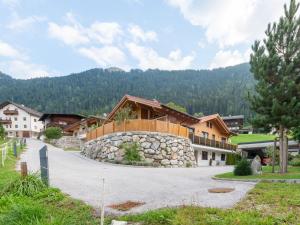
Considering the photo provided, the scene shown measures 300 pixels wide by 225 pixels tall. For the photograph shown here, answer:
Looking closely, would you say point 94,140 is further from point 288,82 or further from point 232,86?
point 232,86

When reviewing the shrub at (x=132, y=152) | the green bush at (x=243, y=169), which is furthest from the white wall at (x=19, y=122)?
the green bush at (x=243, y=169)

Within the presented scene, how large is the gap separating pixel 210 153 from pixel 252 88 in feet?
83.1

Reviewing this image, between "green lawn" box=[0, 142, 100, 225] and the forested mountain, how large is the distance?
355 feet

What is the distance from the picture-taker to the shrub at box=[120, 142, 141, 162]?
2606 cm

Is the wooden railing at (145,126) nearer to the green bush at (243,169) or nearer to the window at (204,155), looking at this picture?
the green bush at (243,169)

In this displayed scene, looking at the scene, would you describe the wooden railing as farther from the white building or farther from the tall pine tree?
the white building

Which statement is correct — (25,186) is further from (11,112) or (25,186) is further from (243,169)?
(11,112)

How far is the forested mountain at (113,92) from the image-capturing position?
127 meters

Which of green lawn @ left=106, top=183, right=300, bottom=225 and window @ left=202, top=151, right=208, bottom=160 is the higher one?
green lawn @ left=106, top=183, right=300, bottom=225

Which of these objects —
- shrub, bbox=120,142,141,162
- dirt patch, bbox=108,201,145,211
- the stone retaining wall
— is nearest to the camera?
dirt patch, bbox=108,201,145,211

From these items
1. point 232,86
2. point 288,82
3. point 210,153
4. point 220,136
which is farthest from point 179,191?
point 232,86

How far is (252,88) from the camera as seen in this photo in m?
19.6

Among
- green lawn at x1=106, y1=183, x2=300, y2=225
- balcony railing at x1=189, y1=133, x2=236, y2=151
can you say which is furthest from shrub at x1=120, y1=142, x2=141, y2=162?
green lawn at x1=106, y1=183, x2=300, y2=225

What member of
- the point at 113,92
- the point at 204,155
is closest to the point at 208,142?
the point at 204,155
